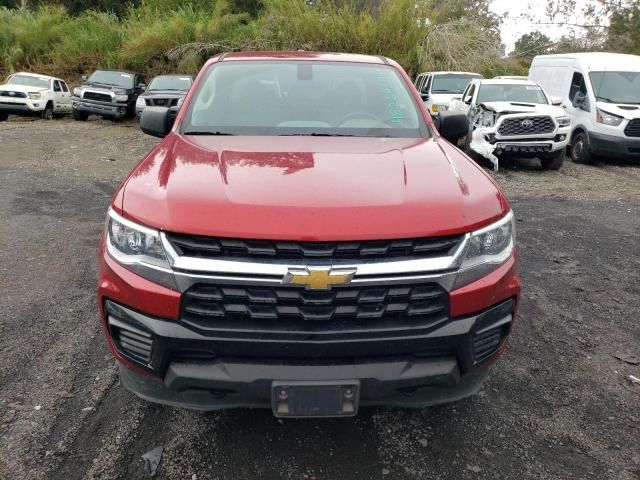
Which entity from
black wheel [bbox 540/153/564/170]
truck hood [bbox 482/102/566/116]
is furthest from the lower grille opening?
black wheel [bbox 540/153/564/170]

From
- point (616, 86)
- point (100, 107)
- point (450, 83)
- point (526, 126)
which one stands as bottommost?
point (100, 107)

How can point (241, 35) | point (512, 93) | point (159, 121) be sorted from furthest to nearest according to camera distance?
point (241, 35)
point (512, 93)
point (159, 121)

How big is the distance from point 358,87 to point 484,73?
18.1 metres

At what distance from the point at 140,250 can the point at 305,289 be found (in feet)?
2.24

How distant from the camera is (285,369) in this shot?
203 centimetres

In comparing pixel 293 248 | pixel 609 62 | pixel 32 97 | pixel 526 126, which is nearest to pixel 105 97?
pixel 32 97

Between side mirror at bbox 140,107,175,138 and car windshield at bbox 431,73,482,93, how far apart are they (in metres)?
12.2

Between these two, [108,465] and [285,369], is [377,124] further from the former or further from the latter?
[108,465]

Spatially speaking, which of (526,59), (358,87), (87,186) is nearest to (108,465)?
(358,87)

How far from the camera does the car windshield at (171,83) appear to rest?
1591cm

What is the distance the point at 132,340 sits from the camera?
2.17 meters

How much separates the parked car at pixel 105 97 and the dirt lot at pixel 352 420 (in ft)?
42.9

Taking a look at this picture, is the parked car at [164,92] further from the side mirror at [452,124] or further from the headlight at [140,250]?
the headlight at [140,250]

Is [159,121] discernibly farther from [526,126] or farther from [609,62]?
[609,62]
